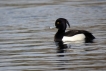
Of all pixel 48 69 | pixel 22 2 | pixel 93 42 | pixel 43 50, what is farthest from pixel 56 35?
pixel 22 2

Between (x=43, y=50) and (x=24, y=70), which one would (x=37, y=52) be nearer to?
(x=43, y=50)

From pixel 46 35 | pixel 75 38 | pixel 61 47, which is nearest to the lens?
pixel 61 47

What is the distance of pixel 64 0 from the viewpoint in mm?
25422

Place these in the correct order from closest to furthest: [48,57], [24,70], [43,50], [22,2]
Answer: [24,70]
[48,57]
[43,50]
[22,2]

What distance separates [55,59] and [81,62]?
2.69 ft

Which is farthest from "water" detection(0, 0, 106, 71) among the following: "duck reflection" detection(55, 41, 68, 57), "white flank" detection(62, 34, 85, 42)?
"white flank" detection(62, 34, 85, 42)

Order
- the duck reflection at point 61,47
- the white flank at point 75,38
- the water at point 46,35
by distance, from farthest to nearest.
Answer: the white flank at point 75,38
the duck reflection at point 61,47
the water at point 46,35

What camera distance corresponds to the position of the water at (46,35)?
11500 mm

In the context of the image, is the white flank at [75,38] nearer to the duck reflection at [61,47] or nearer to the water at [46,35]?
the duck reflection at [61,47]

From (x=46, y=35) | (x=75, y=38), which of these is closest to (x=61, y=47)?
(x=75, y=38)

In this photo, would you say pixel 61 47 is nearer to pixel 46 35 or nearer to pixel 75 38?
pixel 75 38

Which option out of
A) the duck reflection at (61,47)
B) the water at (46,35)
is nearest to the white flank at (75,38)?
the duck reflection at (61,47)

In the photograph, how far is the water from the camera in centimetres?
1150

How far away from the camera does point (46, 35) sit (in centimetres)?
1667
